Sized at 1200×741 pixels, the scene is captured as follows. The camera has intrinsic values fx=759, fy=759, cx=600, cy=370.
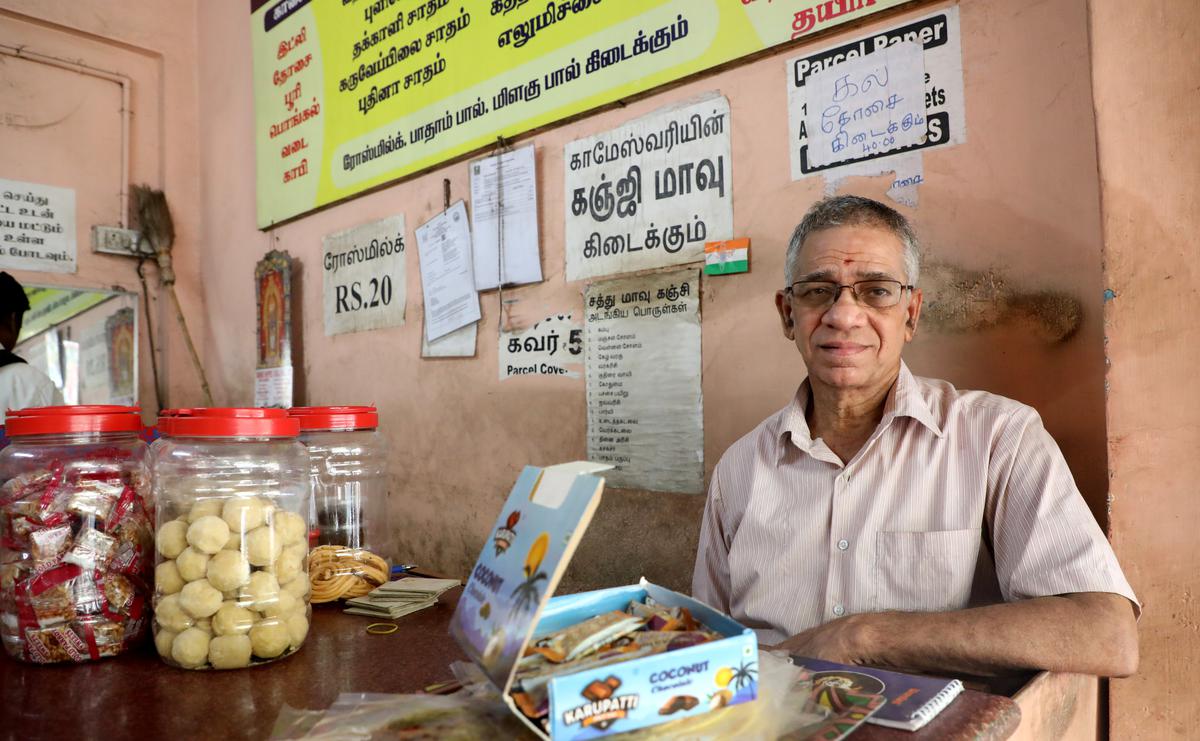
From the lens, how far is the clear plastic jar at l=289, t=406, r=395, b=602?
1.47 m

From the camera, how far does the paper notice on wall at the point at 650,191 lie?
1.89 metres

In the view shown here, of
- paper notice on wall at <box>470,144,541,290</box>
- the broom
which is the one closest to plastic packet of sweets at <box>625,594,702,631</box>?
paper notice on wall at <box>470,144,541,290</box>

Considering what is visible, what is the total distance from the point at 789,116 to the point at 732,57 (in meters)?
0.22

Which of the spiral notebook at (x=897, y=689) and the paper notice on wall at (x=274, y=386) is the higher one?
the paper notice on wall at (x=274, y=386)

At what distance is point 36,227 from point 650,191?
3316mm

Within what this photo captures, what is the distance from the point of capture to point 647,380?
6.66ft

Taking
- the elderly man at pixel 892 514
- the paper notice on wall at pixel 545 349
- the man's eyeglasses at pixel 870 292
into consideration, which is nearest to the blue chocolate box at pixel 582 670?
the elderly man at pixel 892 514

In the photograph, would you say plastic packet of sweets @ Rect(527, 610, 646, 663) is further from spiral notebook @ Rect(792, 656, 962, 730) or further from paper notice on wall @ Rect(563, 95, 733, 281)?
paper notice on wall @ Rect(563, 95, 733, 281)

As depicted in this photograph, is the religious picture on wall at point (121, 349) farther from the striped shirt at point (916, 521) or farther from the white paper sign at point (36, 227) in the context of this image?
the striped shirt at point (916, 521)

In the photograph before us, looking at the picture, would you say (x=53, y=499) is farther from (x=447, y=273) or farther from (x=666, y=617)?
(x=447, y=273)

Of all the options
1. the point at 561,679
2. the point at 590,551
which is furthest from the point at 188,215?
the point at 561,679

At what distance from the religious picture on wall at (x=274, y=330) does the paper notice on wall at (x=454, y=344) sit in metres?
0.98

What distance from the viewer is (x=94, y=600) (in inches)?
42.8

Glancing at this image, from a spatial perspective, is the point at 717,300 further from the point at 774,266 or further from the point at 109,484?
the point at 109,484
